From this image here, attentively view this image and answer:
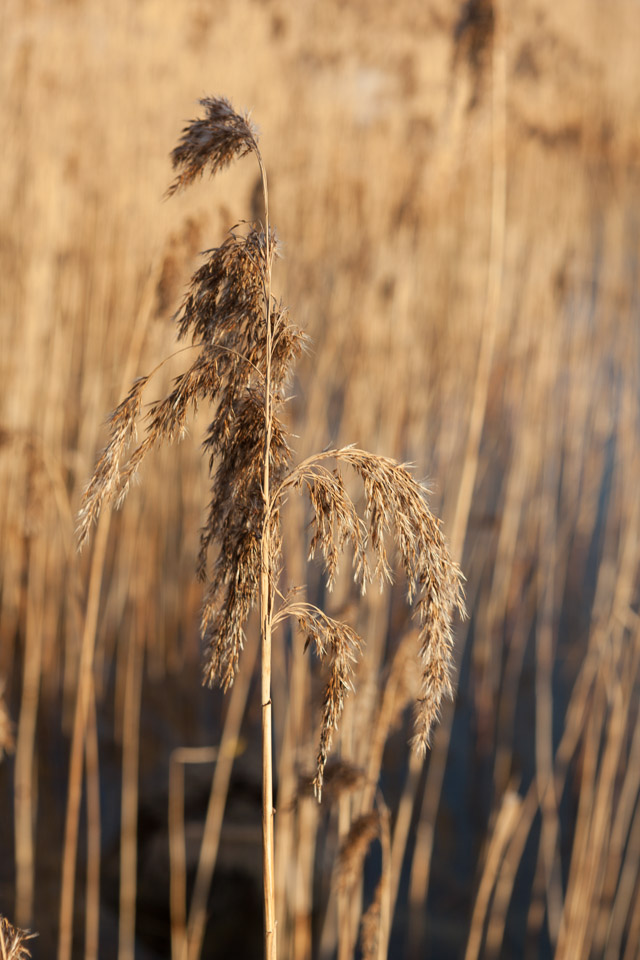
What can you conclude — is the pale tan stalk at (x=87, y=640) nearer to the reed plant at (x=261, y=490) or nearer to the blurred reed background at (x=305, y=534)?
the blurred reed background at (x=305, y=534)

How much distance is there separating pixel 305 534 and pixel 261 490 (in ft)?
4.56

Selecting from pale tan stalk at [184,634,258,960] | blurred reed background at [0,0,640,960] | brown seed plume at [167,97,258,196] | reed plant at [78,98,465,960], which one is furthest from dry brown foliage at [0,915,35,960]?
pale tan stalk at [184,634,258,960]

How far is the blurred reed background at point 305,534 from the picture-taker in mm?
1775

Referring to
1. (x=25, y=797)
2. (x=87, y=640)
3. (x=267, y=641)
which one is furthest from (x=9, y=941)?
(x=25, y=797)

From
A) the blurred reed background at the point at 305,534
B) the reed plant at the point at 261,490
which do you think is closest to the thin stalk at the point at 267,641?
the reed plant at the point at 261,490

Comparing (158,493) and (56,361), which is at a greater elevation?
(56,361)

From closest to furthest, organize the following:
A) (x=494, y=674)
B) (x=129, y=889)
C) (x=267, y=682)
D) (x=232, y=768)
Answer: (x=267, y=682) → (x=129, y=889) → (x=232, y=768) → (x=494, y=674)

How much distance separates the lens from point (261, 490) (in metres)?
0.70

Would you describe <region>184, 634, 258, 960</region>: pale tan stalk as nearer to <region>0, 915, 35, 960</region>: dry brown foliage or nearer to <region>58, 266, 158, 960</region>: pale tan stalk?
<region>58, 266, 158, 960</region>: pale tan stalk

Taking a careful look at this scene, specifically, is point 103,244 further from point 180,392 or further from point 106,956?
point 180,392

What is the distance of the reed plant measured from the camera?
67 centimetres

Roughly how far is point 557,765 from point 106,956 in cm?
125

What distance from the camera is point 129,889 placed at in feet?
5.97

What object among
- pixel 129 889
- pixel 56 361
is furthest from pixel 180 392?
pixel 56 361
